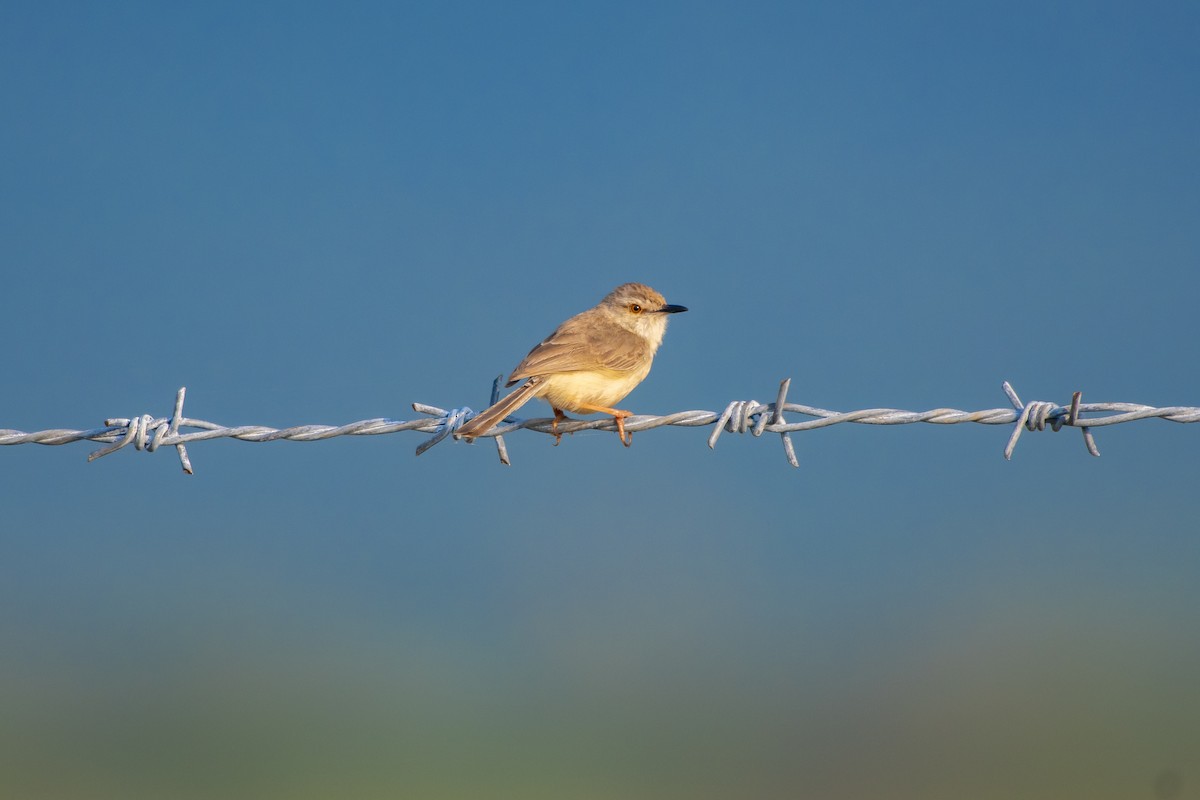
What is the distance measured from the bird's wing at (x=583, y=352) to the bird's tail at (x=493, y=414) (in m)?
0.41

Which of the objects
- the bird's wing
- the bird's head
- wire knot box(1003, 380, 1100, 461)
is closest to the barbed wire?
wire knot box(1003, 380, 1100, 461)

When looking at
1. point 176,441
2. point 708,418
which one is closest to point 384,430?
point 176,441

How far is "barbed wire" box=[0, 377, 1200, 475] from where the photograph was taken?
4.41m

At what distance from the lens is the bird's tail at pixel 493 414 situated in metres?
5.16

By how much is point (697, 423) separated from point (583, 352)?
6.73ft

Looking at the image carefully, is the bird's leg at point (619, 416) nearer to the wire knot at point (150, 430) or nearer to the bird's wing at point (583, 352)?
the bird's wing at point (583, 352)

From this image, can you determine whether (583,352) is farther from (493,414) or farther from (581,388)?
(493,414)

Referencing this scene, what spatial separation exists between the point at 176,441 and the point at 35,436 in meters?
0.68

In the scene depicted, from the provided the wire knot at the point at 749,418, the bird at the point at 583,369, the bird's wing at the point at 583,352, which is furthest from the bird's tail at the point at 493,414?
the wire knot at the point at 749,418

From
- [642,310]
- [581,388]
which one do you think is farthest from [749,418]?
[642,310]

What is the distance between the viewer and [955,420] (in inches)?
174

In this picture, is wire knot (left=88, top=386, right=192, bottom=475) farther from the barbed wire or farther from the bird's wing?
the bird's wing

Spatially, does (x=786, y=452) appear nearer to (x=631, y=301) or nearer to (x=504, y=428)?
(x=504, y=428)

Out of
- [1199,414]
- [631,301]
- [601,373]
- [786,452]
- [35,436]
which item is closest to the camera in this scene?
[1199,414]
